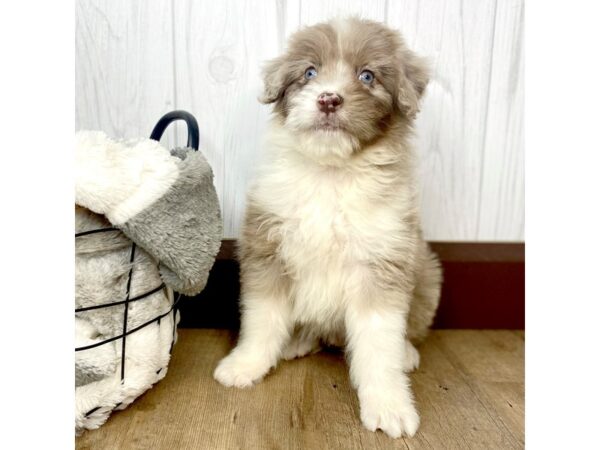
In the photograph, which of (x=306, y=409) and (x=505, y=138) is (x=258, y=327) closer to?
(x=306, y=409)

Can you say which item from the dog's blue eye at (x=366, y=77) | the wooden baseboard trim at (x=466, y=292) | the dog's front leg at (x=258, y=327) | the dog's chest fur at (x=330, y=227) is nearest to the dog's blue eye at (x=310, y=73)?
the dog's blue eye at (x=366, y=77)

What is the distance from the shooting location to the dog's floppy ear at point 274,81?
5.27ft

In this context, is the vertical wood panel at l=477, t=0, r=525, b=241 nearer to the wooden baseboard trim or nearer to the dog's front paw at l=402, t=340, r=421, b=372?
the wooden baseboard trim

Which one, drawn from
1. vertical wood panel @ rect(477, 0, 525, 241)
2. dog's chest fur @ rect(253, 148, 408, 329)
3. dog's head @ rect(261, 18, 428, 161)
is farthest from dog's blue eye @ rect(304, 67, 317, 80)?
vertical wood panel @ rect(477, 0, 525, 241)

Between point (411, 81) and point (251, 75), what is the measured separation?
634 millimetres

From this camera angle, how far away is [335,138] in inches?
58.3

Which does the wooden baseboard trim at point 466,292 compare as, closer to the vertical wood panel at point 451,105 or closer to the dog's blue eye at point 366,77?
the vertical wood panel at point 451,105

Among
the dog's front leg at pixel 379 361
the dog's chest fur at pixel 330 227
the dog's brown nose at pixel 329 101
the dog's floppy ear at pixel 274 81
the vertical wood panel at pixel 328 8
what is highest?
the vertical wood panel at pixel 328 8

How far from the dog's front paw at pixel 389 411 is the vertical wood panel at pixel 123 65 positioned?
3.75ft

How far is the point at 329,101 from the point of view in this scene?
1.43m

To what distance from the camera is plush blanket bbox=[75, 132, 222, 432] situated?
1.32 meters

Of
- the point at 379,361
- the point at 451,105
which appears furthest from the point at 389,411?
the point at 451,105

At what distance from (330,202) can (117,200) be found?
0.57 m
